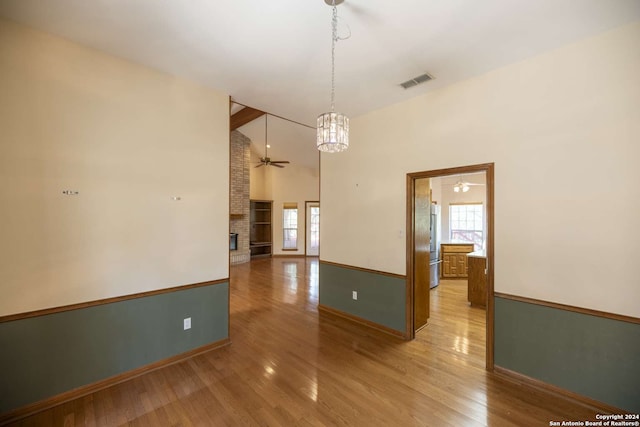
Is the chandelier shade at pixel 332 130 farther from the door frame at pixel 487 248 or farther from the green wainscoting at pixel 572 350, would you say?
the green wainscoting at pixel 572 350

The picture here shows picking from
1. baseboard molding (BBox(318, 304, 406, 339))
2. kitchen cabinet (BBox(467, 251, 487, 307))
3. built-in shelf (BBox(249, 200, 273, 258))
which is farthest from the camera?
built-in shelf (BBox(249, 200, 273, 258))

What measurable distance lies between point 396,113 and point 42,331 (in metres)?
4.27

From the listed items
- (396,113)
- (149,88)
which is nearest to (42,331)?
(149,88)

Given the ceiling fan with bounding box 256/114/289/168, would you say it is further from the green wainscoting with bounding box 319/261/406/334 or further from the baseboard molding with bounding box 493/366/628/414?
the baseboard molding with bounding box 493/366/628/414

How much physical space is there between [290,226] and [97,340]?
26.9 ft

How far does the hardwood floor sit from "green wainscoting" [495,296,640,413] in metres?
0.21

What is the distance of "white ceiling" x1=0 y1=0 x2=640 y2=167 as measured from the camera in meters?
1.88

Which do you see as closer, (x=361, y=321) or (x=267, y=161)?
(x=361, y=321)

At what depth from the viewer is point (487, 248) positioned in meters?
2.78

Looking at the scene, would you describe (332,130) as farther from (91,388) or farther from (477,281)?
(477,281)

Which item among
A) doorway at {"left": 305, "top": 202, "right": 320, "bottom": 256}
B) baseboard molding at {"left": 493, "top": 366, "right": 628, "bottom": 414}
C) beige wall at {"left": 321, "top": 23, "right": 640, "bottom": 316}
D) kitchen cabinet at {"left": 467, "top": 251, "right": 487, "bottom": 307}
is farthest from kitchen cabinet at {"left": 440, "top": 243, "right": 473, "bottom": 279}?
doorway at {"left": 305, "top": 202, "right": 320, "bottom": 256}

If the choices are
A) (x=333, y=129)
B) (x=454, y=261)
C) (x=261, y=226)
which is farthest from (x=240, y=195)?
(x=333, y=129)

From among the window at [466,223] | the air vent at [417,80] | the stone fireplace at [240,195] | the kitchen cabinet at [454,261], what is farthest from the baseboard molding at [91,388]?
the window at [466,223]

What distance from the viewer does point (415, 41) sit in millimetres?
2230
